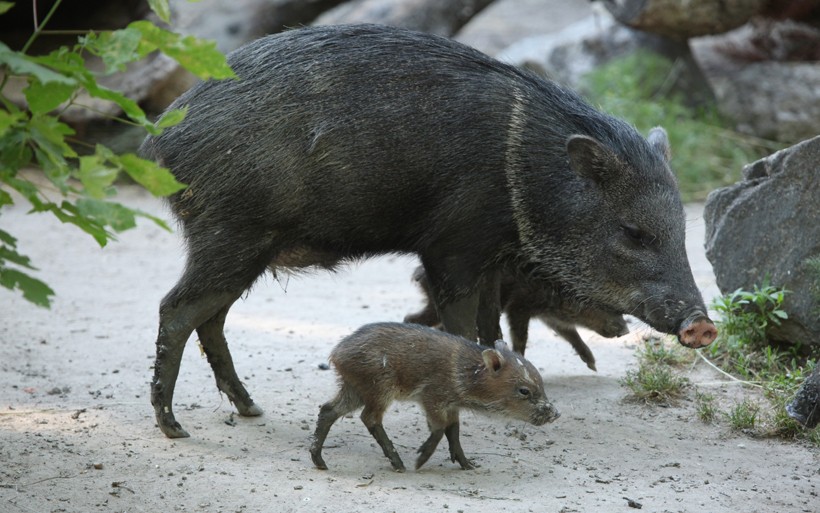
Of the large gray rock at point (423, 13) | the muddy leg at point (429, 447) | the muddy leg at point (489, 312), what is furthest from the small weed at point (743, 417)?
the large gray rock at point (423, 13)

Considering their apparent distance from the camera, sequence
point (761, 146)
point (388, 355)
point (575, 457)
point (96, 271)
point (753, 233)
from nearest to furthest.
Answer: point (388, 355) < point (575, 457) < point (753, 233) < point (96, 271) < point (761, 146)

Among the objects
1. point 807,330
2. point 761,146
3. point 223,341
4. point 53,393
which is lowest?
point 53,393

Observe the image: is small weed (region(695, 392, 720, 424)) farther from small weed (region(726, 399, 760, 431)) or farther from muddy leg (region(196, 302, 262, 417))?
muddy leg (region(196, 302, 262, 417))

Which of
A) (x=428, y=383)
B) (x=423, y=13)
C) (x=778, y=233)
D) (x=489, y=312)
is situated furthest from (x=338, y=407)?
(x=423, y=13)

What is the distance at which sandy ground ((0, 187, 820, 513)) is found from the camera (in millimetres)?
3939

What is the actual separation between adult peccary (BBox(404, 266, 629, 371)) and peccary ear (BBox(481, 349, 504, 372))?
3.84 ft

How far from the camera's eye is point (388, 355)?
429 centimetres

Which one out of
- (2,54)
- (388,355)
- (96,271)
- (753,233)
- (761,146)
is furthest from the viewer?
(761,146)

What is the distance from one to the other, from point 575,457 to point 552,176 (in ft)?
4.27

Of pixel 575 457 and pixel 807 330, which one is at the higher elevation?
pixel 807 330

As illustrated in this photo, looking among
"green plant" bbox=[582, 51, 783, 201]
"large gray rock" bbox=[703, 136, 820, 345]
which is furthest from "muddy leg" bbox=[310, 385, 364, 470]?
"green plant" bbox=[582, 51, 783, 201]

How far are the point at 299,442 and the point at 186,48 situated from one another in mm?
2354

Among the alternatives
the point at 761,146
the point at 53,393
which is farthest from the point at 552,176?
the point at 761,146

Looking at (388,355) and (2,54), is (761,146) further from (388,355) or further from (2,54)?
(2,54)
